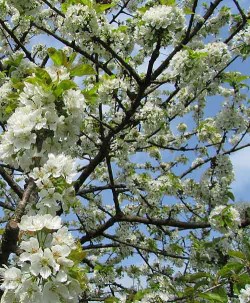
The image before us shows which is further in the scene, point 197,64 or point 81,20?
point 197,64

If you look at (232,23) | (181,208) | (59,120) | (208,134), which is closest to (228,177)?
(208,134)

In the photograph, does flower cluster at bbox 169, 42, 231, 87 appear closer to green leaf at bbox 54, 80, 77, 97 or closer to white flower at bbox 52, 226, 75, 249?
green leaf at bbox 54, 80, 77, 97

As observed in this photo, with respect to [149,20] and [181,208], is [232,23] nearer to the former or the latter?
[149,20]

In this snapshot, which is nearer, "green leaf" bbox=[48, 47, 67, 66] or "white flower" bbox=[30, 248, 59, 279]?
"white flower" bbox=[30, 248, 59, 279]

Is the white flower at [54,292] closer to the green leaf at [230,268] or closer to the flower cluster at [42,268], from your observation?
the flower cluster at [42,268]

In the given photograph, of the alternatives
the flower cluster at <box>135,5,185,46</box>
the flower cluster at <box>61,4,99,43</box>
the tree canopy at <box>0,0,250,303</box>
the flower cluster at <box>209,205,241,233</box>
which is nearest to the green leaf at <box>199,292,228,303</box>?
the tree canopy at <box>0,0,250,303</box>

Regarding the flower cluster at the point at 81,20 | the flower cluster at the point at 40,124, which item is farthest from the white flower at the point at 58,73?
the flower cluster at the point at 81,20

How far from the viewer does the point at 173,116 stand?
698 cm

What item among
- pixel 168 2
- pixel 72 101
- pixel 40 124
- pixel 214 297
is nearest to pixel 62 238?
pixel 40 124

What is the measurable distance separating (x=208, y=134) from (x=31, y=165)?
5.07 m

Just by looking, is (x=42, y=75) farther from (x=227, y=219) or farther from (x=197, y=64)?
(x=227, y=219)

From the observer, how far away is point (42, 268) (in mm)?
2150

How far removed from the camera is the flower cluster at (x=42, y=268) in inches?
85.0

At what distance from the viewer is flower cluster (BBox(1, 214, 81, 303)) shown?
2.16 metres
